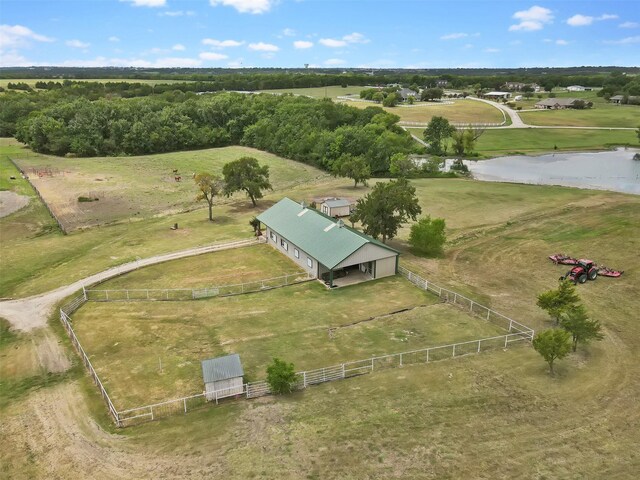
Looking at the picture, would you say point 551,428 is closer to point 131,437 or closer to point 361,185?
point 131,437

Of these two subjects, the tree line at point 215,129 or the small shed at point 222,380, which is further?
the tree line at point 215,129

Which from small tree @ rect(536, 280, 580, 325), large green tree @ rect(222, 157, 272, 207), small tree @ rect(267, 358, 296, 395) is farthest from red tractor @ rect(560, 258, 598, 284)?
Result: large green tree @ rect(222, 157, 272, 207)

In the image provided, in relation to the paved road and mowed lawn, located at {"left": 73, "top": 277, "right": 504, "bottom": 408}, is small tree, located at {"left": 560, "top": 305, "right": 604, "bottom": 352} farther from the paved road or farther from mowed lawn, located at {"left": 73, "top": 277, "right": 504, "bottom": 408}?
the paved road

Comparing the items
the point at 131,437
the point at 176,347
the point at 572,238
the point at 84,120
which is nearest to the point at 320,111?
the point at 84,120

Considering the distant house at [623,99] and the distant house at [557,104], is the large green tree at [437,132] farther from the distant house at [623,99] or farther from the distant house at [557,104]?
the distant house at [623,99]

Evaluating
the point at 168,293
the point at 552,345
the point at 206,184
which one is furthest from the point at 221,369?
the point at 206,184

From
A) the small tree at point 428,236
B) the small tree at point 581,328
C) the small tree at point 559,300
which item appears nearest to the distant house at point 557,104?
the small tree at point 428,236
